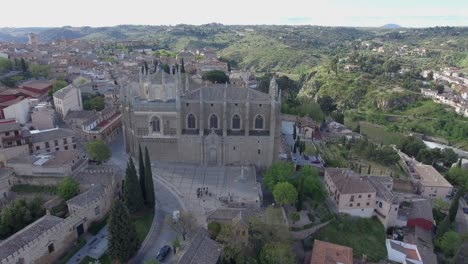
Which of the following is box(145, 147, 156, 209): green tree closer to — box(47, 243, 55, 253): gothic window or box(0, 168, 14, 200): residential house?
box(47, 243, 55, 253): gothic window

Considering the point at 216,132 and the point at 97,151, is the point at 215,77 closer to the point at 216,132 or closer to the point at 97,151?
the point at 216,132

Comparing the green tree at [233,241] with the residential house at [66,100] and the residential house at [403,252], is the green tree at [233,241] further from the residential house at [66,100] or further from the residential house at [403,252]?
the residential house at [66,100]

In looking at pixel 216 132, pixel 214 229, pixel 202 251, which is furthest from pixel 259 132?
pixel 202 251

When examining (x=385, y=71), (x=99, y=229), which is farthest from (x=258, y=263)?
(x=385, y=71)

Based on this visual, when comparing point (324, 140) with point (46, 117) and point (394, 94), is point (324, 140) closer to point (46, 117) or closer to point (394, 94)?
point (46, 117)

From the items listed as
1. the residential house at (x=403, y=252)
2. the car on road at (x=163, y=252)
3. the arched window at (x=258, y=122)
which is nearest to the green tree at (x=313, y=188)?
the residential house at (x=403, y=252)

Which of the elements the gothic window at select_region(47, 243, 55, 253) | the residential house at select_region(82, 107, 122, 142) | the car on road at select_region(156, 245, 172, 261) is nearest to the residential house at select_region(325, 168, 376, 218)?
the car on road at select_region(156, 245, 172, 261)
